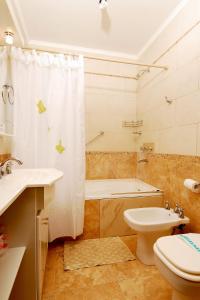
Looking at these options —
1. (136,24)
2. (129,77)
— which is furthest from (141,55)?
(136,24)

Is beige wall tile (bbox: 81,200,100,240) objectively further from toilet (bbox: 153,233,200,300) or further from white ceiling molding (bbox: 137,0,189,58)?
white ceiling molding (bbox: 137,0,189,58)

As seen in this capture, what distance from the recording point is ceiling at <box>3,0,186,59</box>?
5.61 ft

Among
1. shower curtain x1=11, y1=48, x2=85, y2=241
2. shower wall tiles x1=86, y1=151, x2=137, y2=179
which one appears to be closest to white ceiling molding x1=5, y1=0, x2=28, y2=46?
shower curtain x1=11, y1=48, x2=85, y2=241

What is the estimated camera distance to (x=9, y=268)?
873 millimetres

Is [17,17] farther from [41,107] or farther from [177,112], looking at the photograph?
[177,112]

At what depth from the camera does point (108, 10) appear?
1.78 m

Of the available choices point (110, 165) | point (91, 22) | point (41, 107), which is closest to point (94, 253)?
point (110, 165)

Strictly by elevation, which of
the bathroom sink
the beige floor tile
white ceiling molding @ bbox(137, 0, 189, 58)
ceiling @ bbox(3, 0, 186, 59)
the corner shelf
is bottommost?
the beige floor tile

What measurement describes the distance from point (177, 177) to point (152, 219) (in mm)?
500

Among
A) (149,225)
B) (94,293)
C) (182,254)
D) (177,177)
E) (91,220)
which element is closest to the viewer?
(182,254)

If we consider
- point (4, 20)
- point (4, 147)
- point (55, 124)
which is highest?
point (4, 20)

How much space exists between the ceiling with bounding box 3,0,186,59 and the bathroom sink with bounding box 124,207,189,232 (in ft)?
6.71

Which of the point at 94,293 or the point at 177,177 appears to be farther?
the point at 177,177

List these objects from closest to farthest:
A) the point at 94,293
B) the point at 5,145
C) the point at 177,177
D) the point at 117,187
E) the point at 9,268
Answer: the point at 9,268
the point at 94,293
the point at 5,145
the point at 177,177
the point at 117,187
